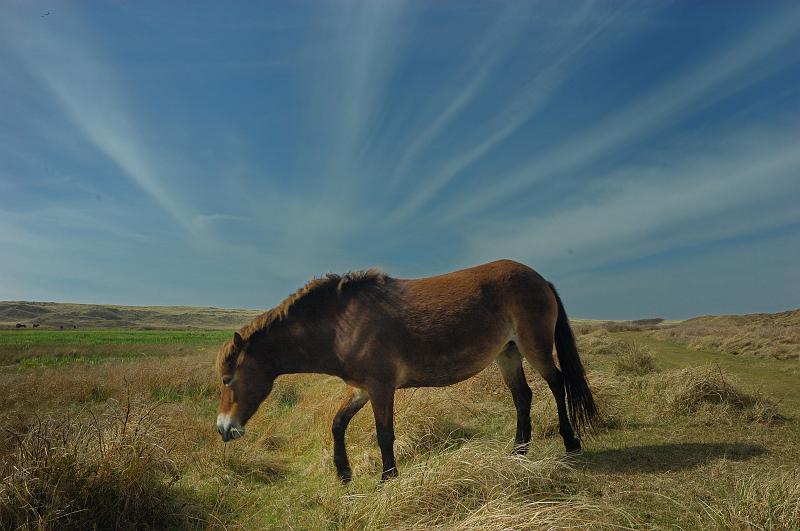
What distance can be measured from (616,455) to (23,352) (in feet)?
111

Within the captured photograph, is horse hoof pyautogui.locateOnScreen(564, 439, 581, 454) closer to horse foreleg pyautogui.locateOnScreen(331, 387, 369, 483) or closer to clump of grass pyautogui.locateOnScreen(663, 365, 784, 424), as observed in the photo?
horse foreleg pyautogui.locateOnScreen(331, 387, 369, 483)

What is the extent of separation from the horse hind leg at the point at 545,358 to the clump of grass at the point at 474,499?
1.50 m

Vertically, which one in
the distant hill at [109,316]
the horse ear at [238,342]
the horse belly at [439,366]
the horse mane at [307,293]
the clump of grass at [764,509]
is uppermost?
the horse mane at [307,293]

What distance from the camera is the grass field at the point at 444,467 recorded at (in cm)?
339

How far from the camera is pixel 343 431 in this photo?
5.33 metres

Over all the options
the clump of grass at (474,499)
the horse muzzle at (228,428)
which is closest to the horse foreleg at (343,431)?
the clump of grass at (474,499)

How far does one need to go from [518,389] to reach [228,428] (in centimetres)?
384

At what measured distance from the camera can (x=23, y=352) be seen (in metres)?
26.2

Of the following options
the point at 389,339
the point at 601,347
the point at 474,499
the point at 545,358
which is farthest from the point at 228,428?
the point at 601,347

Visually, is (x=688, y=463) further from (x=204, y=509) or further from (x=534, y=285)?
(x=204, y=509)

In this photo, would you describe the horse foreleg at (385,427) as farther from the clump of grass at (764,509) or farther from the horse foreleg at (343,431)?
the clump of grass at (764,509)

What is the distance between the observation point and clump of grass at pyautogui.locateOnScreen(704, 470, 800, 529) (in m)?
3.01

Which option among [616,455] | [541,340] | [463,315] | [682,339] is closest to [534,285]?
[541,340]

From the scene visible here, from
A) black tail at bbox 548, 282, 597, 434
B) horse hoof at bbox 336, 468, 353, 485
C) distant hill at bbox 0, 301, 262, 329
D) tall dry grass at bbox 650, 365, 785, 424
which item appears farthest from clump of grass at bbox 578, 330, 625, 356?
distant hill at bbox 0, 301, 262, 329
